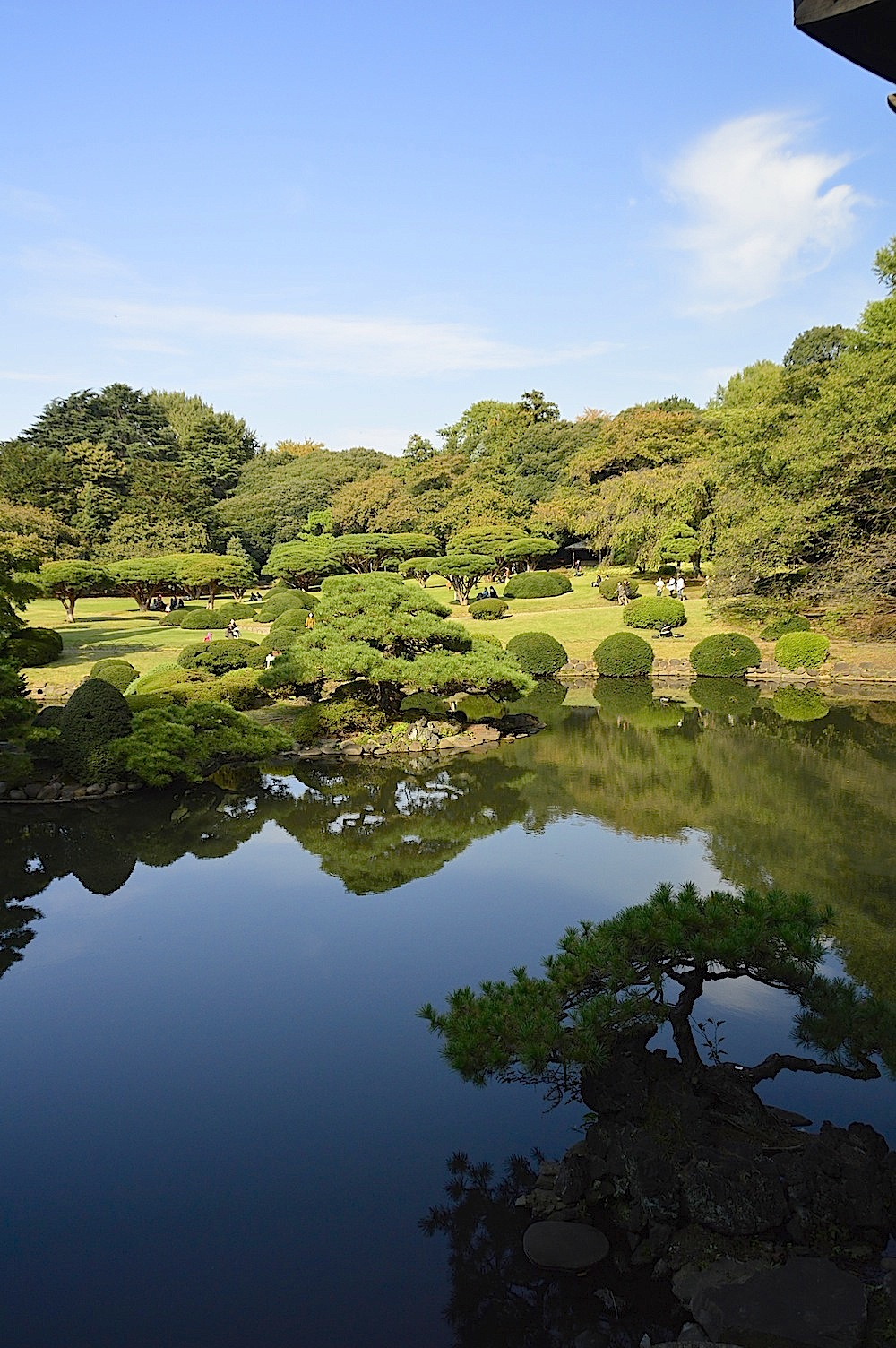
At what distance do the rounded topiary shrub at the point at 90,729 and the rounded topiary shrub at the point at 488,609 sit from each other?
19981 millimetres

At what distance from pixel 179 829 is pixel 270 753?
9.45ft

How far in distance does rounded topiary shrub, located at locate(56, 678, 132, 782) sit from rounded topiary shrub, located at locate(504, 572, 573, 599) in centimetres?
2449

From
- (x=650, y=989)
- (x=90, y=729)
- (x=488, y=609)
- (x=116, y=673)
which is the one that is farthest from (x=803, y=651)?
(x=650, y=989)

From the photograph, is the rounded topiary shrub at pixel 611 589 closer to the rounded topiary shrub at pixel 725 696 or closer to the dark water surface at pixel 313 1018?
the rounded topiary shrub at pixel 725 696

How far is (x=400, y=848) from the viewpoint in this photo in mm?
11641

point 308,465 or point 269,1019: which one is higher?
point 308,465

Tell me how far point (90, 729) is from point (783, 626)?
1992 centimetres

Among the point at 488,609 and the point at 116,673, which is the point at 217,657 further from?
the point at 488,609

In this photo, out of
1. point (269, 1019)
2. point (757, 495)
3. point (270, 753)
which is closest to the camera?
point (269, 1019)

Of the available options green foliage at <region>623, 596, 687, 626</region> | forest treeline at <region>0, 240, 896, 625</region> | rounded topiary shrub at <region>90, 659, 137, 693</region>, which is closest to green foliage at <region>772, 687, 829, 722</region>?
forest treeline at <region>0, 240, 896, 625</region>

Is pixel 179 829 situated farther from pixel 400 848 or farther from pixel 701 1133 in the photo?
pixel 701 1133

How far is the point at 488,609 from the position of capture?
33.6 meters

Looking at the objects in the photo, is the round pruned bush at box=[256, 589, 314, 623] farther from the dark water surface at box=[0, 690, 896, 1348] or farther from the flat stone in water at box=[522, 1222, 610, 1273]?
the flat stone in water at box=[522, 1222, 610, 1273]

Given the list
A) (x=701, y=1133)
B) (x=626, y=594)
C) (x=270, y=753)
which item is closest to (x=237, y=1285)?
(x=701, y=1133)
